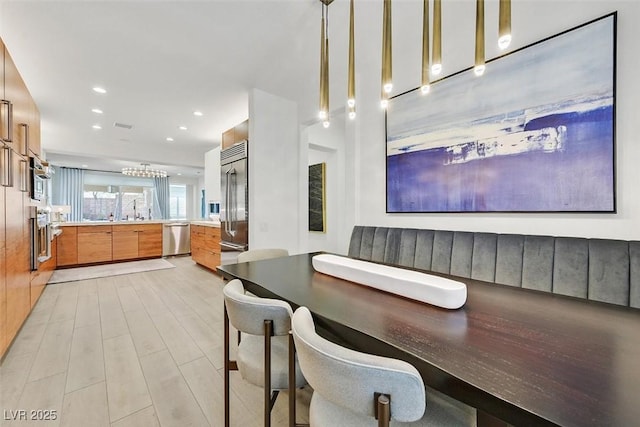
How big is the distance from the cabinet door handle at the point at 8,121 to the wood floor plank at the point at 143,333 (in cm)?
191

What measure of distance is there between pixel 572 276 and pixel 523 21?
5.63 ft

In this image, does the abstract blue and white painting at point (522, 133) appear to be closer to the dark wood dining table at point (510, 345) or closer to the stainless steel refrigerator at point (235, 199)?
the dark wood dining table at point (510, 345)

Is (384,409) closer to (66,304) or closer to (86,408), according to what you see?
(86,408)

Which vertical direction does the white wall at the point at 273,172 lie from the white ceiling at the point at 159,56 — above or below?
below

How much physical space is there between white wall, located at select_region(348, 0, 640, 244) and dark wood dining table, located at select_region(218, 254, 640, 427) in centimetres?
76

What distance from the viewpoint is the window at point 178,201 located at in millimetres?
9773

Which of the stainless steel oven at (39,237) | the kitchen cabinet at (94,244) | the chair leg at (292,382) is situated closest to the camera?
the chair leg at (292,382)

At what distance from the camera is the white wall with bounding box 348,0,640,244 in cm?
146

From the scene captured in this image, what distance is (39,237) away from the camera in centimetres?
305

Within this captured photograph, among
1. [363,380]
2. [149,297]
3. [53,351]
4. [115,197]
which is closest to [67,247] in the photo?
[149,297]

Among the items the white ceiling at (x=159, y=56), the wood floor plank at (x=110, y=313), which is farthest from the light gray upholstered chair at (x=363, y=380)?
the wood floor plank at (x=110, y=313)

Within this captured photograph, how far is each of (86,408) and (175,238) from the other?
17.5 ft

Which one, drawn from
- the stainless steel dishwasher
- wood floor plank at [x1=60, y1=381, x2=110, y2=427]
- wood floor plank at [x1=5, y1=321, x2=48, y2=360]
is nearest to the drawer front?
the stainless steel dishwasher

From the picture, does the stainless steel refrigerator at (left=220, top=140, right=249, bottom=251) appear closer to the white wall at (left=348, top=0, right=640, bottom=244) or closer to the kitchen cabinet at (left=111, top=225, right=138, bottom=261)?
the white wall at (left=348, top=0, right=640, bottom=244)
